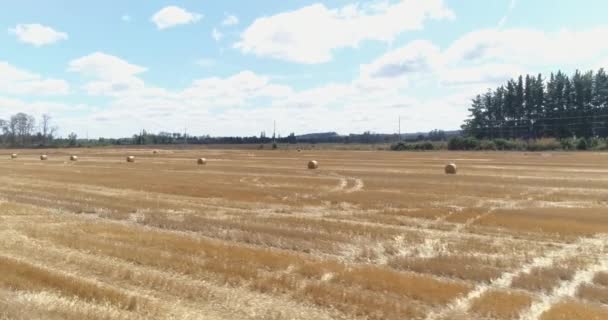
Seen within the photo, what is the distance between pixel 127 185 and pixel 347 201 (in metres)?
14.3

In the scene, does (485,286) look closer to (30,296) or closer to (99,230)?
(30,296)

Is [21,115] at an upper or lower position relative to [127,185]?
upper

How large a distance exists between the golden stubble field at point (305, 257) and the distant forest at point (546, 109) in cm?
11532

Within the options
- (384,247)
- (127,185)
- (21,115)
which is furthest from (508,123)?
(21,115)

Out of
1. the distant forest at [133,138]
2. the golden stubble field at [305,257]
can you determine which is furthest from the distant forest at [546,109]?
the golden stubble field at [305,257]

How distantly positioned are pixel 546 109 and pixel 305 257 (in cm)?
13857

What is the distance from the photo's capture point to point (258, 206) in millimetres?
20859

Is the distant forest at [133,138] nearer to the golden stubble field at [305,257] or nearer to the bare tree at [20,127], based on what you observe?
the bare tree at [20,127]

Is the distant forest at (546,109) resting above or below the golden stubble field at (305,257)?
above

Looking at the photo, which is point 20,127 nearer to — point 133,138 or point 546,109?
point 133,138

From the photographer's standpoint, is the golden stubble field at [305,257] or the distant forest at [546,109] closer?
the golden stubble field at [305,257]

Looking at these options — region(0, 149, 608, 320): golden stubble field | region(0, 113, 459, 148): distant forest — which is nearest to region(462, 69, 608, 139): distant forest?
region(0, 113, 459, 148): distant forest

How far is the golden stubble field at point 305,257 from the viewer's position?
856 centimetres

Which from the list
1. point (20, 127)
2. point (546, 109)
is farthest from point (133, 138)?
point (546, 109)
